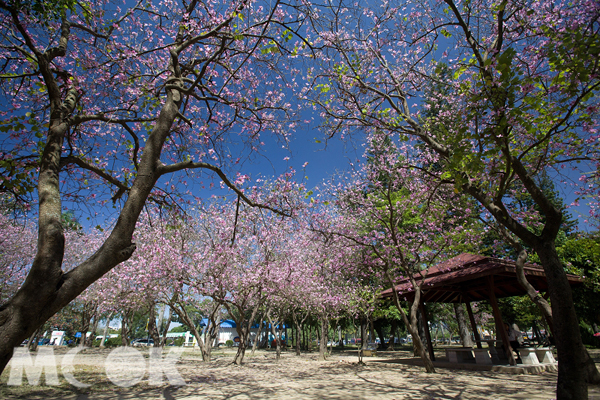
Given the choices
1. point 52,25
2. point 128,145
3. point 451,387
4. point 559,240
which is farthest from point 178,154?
point 559,240

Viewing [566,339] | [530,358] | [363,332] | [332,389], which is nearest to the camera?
[566,339]

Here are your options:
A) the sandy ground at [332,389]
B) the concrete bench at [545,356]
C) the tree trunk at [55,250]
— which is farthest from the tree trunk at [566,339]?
the concrete bench at [545,356]

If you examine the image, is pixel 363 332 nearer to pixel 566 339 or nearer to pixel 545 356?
pixel 545 356

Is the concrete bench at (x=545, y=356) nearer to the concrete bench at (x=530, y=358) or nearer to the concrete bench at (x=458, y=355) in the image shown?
the concrete bench at (x=530, y=358)

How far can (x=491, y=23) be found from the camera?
213 inches

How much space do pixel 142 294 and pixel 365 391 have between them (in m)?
11.1

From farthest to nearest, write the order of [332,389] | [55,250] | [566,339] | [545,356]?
1. [545,356]
2. [332,389]
3. [566,339]
4. [55,250]

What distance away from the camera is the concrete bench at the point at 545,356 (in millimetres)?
8930

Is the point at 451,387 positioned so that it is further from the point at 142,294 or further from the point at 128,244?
the point at 142,294

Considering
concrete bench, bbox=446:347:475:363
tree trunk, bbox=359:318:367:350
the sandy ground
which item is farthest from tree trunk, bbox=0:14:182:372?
tree trunk, bbox=359:318:367:350

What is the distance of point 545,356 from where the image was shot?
9023mm

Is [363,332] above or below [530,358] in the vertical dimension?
below

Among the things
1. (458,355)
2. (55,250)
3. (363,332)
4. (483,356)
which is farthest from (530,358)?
(363,332)

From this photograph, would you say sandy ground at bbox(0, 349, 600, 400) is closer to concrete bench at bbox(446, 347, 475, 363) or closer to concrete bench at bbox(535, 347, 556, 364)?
concrete bench at bbox(535, 347, 556, 364)
